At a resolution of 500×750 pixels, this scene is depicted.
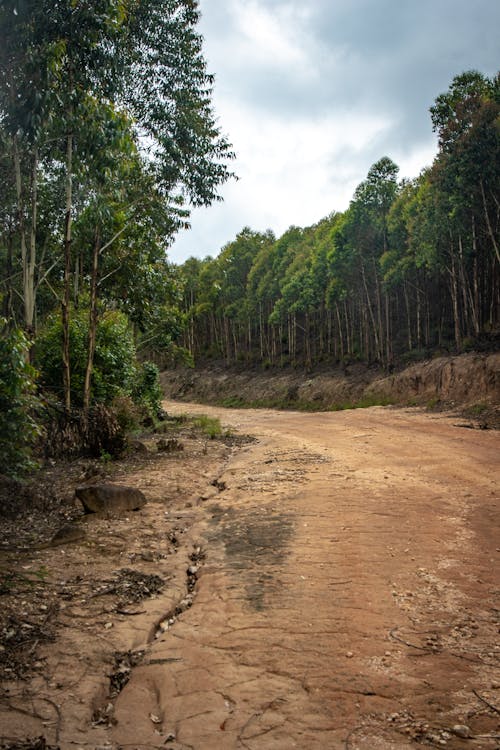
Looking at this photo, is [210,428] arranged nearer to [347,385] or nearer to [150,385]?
[150,385]

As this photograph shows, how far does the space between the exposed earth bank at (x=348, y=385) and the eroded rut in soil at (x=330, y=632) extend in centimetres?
1387

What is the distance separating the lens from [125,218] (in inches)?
608

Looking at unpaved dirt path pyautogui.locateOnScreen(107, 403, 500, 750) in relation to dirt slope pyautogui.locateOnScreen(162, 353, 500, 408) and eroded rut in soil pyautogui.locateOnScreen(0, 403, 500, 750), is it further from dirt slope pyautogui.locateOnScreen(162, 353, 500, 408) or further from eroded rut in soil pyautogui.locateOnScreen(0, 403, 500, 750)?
dirt slope pyautogui.locateOnScreen(162, 353, 500, 408)

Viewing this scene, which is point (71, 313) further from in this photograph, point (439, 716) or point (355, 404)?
point (355, 404)

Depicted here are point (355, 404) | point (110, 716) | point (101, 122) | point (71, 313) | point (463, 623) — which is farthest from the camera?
point (355, 404)

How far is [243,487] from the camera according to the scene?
9375 mm

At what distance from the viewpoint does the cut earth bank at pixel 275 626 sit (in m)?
3.08

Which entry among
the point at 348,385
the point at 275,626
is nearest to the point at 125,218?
the point at 275,626

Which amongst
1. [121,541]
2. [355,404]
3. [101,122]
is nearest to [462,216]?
[355,404]

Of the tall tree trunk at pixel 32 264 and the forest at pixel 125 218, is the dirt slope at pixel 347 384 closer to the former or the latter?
the forest at pixel 125 218

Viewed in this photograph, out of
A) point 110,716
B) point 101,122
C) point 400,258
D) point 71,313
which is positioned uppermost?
point 400,258

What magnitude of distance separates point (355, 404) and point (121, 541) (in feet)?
84.6

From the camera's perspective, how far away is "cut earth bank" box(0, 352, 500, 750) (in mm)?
3076

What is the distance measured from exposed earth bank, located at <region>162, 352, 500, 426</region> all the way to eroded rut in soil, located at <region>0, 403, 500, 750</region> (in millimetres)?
13870
